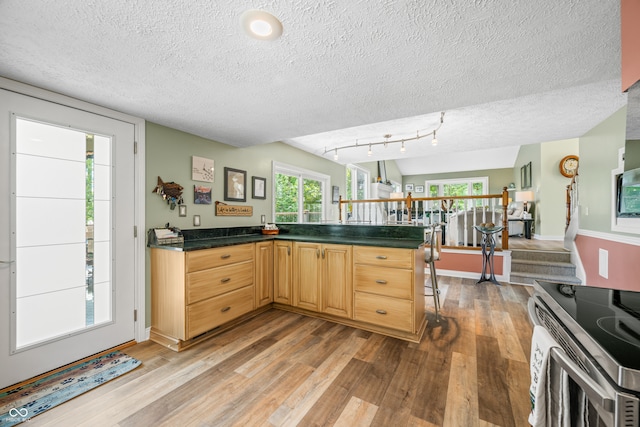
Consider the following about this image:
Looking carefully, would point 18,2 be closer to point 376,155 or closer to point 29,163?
point 29,163

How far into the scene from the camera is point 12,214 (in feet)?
5.88

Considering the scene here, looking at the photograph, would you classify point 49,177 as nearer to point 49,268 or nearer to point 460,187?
point 49,268

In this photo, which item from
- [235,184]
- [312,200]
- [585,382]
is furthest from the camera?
[312,200]

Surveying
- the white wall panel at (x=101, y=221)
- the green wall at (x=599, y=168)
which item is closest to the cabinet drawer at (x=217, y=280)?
the white wall panel at (x=101, y=221)

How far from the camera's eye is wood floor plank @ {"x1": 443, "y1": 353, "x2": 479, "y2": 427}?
4.86ft

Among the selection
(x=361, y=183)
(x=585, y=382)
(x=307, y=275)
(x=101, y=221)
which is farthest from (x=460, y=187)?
(x=101, y=221)

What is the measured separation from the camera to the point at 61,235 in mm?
2021

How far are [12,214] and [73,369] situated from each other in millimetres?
1250

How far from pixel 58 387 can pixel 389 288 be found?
263 cm

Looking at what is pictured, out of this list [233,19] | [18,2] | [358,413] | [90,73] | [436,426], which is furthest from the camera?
[90,73]

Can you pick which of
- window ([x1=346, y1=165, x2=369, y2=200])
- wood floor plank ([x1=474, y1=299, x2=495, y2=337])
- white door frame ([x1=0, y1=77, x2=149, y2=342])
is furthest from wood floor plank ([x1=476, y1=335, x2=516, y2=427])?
window ([x1=346, y1=165, x2=369, y2=200])

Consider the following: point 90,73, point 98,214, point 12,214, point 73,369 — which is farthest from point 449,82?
point 73,369

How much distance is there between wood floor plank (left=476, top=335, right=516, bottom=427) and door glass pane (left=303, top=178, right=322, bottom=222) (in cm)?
344

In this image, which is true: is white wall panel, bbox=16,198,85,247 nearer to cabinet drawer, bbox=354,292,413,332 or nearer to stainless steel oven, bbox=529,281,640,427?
cabinet drawer, bbox=354,292,413,332
